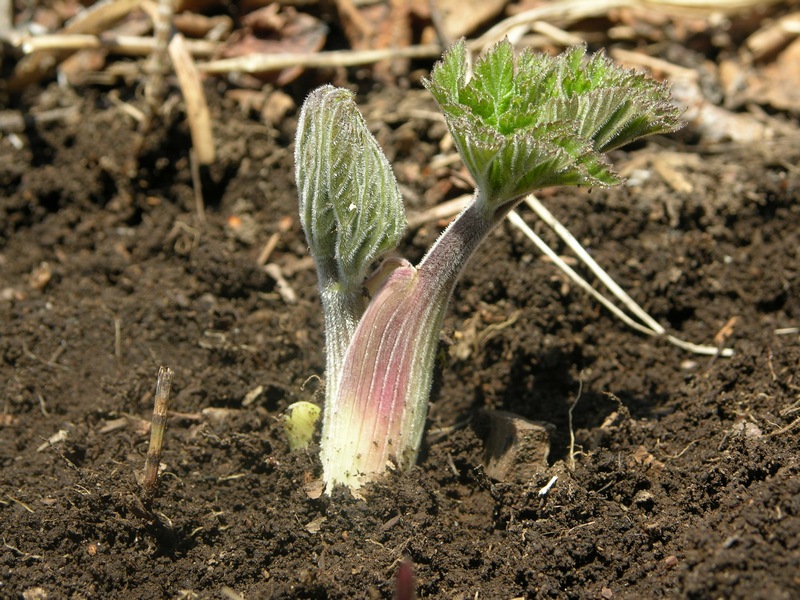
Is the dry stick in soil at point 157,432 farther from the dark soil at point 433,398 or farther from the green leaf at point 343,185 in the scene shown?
the green leaf at point 343,185

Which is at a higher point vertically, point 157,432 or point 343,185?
point 343,185

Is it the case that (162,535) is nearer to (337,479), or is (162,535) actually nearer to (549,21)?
(337,479)

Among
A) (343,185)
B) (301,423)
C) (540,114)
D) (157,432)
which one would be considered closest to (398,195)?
(343,185)

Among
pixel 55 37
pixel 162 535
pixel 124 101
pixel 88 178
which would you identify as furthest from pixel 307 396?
pixel 55 37

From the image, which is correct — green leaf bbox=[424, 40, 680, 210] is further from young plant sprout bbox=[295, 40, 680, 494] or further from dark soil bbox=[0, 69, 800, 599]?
dark soil bbox=[0, 69, 800, 599]

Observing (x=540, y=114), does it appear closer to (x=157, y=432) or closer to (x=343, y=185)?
(x=343, y=185)
